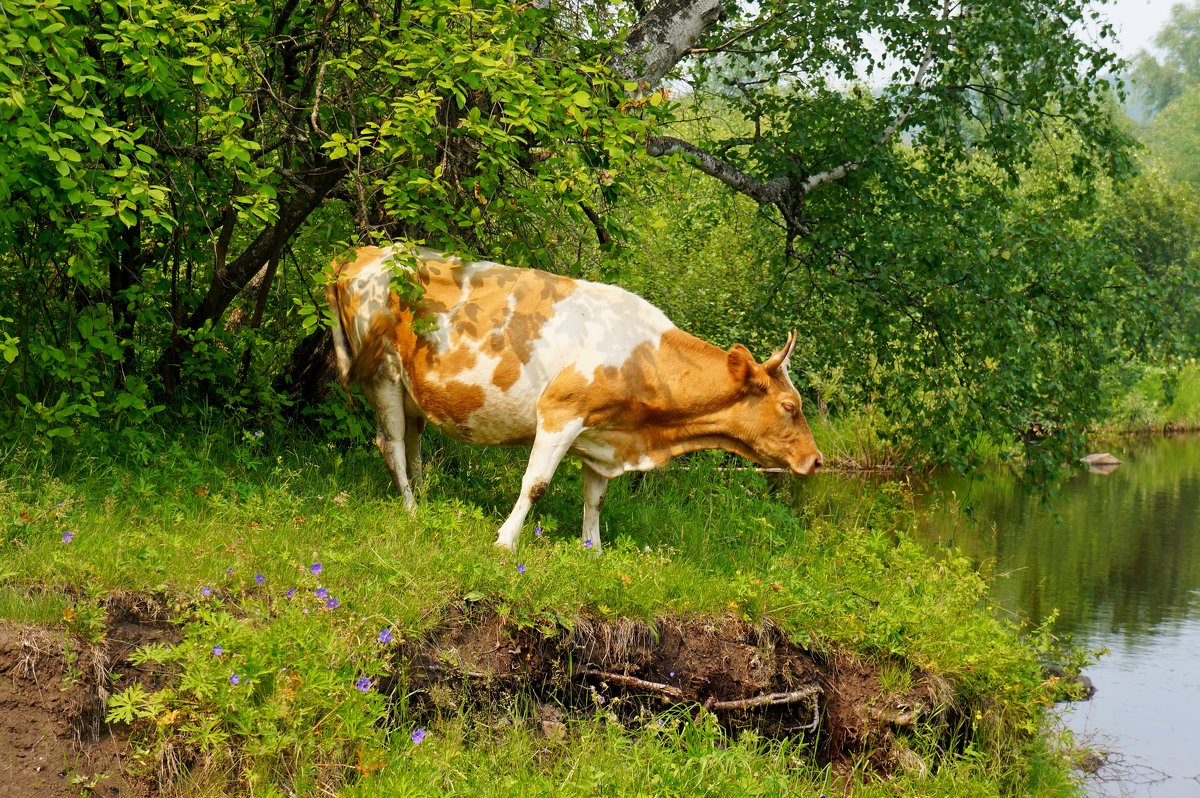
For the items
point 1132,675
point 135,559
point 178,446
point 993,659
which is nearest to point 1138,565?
point 1132,675

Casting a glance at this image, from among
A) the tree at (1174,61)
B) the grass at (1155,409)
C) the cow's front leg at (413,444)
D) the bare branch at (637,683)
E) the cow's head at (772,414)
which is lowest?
the grass at (1155,409)

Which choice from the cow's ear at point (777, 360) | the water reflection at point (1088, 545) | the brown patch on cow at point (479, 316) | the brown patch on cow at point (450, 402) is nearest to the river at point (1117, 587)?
the water reflection at point (1088, 545)

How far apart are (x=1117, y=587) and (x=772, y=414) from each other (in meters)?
9.14

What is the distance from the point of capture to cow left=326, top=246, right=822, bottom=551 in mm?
7277

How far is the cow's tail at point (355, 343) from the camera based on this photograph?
7664 mm

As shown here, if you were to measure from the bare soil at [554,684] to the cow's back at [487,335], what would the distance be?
1.66 m

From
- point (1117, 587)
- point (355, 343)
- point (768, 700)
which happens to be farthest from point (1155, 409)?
point (355, 343)

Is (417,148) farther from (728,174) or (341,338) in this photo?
(728,174)

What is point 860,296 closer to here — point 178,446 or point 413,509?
point 413,509

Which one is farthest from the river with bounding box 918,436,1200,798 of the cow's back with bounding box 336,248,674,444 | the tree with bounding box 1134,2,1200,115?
the tree with bounding box 1134,2,1200,115

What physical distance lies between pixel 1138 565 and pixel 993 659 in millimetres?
9804

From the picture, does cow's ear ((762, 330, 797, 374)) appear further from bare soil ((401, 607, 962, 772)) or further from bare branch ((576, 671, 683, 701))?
bare branch ((576, 671, 683, 701))

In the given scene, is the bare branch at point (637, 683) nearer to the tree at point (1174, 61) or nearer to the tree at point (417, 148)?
the tree at point (417, 148)

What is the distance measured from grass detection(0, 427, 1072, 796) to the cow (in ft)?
1.67
